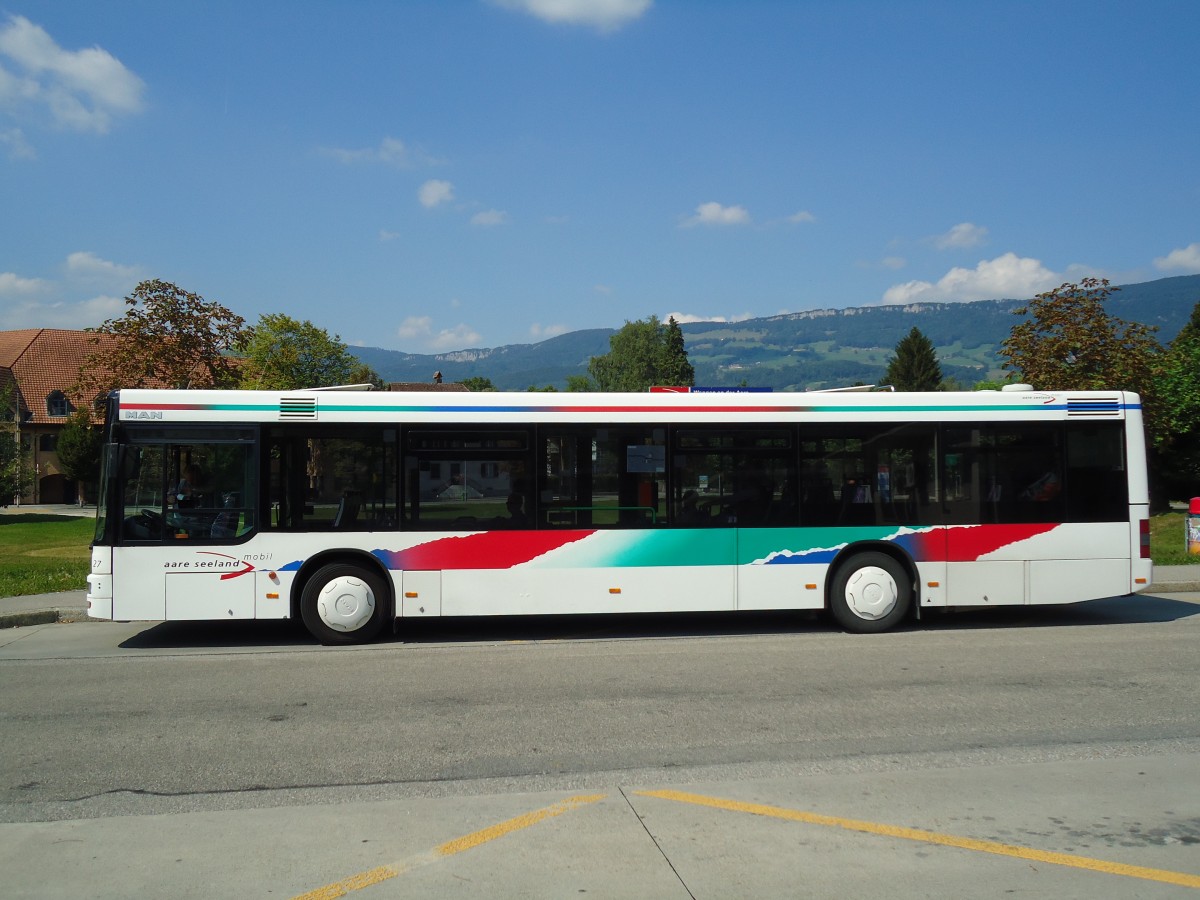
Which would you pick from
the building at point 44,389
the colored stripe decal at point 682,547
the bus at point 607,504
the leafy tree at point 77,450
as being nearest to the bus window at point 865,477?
the bus at point 607,504

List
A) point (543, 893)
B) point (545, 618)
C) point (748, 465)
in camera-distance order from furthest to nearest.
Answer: point (545, 618) < point (748, 465) < point (543, 893)

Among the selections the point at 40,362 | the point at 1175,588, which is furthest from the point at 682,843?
the point at 40,362

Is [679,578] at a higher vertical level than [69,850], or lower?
higher

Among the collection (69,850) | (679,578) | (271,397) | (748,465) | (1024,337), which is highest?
(1024,337)

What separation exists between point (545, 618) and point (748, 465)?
3.67 m

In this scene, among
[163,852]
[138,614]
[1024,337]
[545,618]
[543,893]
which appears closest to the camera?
[543,893]

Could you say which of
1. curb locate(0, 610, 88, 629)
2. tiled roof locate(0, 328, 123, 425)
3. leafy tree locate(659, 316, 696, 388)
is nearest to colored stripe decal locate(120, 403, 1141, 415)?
curb locate(0, 610, 88, 629)

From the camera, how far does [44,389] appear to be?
3034 inches

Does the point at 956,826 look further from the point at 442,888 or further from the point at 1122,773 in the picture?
the point at 442,888

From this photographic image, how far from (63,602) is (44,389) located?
238ft

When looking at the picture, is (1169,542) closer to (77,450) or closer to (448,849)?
(448,849)

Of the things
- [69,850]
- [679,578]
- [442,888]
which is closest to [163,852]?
[69,850]

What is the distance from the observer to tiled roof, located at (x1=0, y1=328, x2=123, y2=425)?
7544cm

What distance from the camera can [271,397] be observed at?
37.0ft
